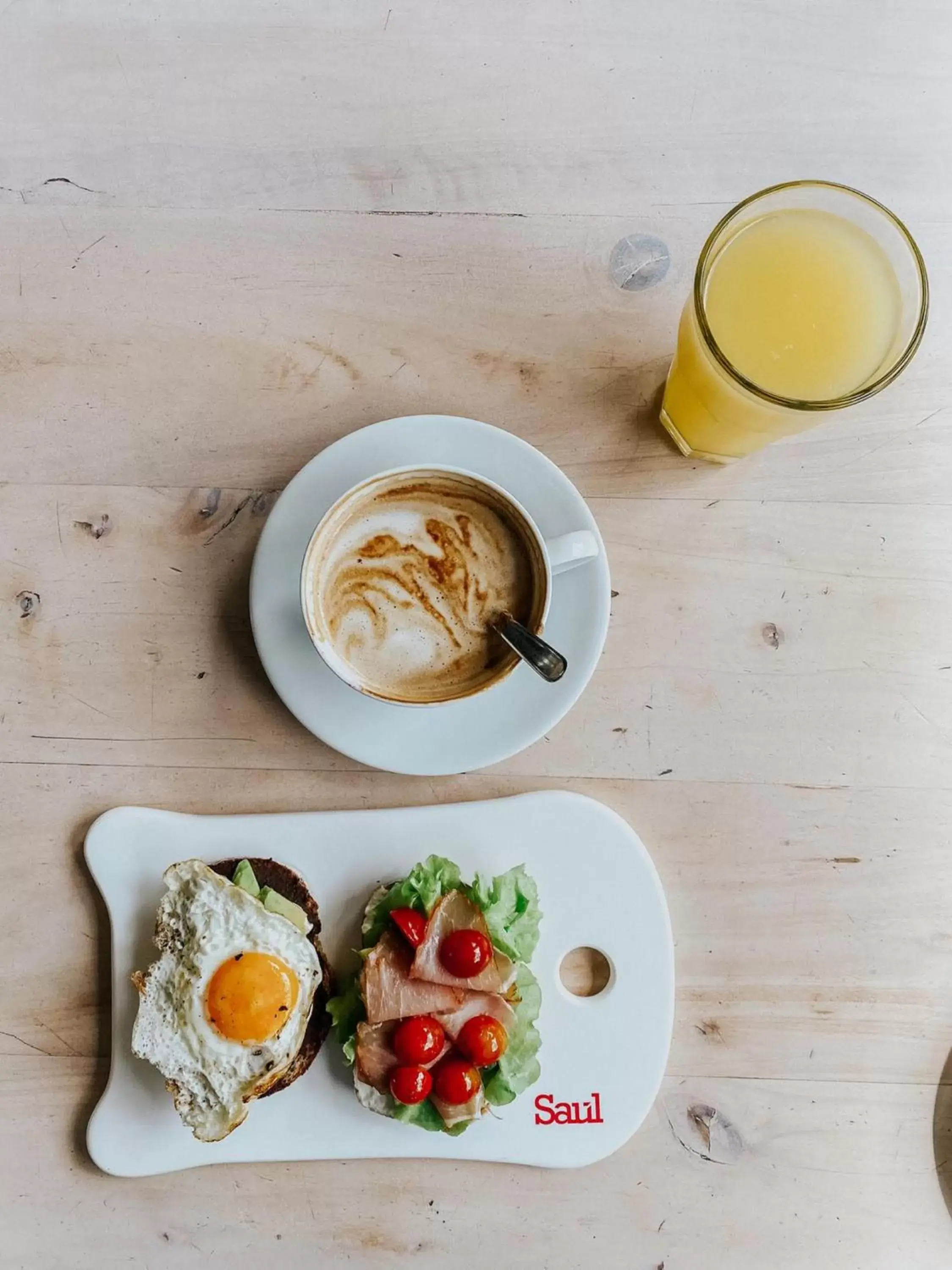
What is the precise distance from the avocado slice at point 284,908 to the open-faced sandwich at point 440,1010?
0.09m

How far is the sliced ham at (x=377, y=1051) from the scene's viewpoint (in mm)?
1252

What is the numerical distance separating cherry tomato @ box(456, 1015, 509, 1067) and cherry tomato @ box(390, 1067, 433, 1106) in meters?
0.06

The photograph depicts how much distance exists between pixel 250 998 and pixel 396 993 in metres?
0.19

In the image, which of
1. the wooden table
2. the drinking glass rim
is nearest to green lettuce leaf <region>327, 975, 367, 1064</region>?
the wooden table

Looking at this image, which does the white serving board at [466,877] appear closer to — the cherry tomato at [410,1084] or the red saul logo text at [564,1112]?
the red saul logo text at [564,1112]

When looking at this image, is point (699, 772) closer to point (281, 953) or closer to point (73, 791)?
point (281, 953)

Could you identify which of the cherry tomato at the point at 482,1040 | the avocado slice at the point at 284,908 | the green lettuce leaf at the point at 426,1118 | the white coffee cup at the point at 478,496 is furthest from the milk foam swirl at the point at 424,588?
the green lettuce leaf at the point at 426,1118

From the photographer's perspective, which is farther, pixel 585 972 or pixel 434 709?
pixel 585 972

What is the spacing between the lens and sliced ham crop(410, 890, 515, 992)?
4.10 feet

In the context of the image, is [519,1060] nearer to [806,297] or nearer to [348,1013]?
[348,1013]

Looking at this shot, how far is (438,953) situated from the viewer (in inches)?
49.4

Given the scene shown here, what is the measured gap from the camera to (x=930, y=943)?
139 centimetres

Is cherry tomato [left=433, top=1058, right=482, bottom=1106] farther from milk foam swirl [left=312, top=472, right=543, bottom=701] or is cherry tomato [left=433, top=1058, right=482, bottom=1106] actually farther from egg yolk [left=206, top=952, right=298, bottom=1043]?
milk foam swirl [left=312, top=472, right=543, bottom=701]

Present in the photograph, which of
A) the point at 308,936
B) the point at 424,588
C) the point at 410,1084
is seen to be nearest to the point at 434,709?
the point at 424,588
